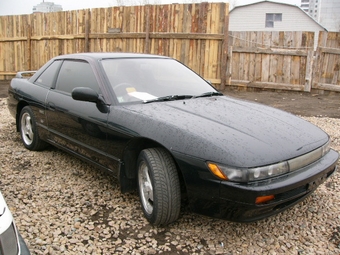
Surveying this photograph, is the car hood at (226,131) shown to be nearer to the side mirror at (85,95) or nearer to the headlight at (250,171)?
the headlight at (250,171)

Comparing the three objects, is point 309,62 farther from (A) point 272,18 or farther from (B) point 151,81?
(A) point 272,18

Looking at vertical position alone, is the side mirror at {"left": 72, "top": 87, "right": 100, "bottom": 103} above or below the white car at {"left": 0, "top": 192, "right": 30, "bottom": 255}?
above

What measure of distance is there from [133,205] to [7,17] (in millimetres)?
12766

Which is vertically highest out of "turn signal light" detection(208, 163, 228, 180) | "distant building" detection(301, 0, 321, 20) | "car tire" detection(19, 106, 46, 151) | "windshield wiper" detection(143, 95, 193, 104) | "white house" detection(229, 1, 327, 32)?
"distant building" detection(301, 0, 321, 20)

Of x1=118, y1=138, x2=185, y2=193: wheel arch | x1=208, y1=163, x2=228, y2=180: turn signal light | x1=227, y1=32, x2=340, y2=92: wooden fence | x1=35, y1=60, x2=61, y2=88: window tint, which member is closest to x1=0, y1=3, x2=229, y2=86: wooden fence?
x1=227, y1=32, x2=340, y2=92: wooden fence

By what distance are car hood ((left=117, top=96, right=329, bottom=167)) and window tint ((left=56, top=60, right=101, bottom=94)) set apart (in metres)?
0.71

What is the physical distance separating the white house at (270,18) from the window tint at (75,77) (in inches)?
881

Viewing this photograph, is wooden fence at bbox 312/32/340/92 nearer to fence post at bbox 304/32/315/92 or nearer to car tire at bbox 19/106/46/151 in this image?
fence post at bbox 304/32/315/92

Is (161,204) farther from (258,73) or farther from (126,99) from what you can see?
(258,73)

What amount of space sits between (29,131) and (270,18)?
23178 mm

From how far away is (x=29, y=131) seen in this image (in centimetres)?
473

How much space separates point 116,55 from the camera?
12.6 feet

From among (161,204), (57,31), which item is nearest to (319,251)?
(161,204)

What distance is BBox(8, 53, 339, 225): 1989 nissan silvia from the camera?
2332mm
